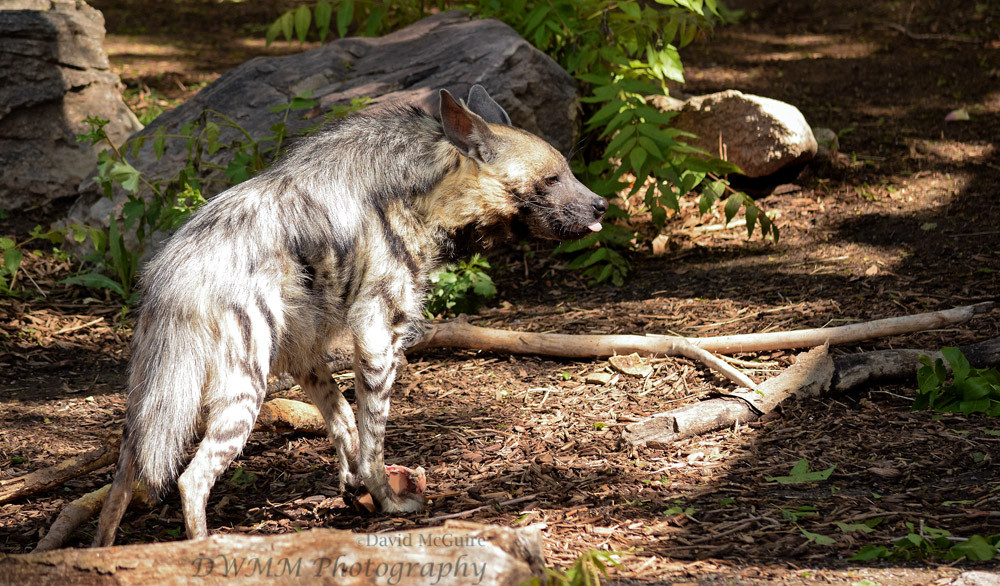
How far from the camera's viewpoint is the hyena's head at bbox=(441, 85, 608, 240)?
A: 389 centimetres

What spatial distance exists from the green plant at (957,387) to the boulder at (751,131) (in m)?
3.18

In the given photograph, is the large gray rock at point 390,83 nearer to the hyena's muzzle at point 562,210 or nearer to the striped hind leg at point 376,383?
the hyena's muzzle at point 562,210

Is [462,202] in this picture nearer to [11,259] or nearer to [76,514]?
[76,514]

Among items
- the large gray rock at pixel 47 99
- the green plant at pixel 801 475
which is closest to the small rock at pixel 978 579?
the green plant at pixel 801 475

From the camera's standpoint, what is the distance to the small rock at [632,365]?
4.86m

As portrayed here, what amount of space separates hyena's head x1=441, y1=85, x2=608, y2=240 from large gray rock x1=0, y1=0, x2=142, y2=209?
4.97m

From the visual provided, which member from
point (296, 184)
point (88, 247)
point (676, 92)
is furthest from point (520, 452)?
point (676, 92)

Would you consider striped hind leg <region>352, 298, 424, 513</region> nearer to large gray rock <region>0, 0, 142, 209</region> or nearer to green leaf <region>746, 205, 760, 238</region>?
green leaf <region>746, 205, 760, 238</region>

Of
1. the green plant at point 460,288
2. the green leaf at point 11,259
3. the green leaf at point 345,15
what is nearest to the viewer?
the green leaf at point 11,259

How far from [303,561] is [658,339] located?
9.50 feet

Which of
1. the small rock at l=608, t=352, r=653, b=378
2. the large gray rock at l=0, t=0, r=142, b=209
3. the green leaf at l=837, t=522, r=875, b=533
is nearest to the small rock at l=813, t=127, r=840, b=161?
the small rock at l=608, t=352, r=653, b=378

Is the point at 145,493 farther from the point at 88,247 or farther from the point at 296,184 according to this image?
the point at 88,247

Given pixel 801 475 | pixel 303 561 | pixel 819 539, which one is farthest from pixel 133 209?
pixel 819 539

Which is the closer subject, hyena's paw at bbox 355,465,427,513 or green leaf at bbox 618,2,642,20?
hyena's paw at bbox 355,465,427,513
